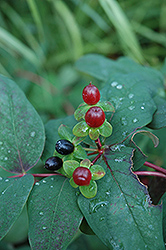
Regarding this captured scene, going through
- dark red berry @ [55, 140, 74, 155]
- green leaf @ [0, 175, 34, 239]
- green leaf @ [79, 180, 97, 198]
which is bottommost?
green leaf @ [0, 175, 34, 239]

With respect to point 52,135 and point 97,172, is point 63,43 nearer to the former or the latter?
point 52,135

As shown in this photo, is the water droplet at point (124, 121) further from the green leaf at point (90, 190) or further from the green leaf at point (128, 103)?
the green leaf at point (90, 190)

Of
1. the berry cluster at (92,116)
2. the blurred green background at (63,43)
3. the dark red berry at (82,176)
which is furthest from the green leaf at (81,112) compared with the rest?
the blurred green background at (63,43)

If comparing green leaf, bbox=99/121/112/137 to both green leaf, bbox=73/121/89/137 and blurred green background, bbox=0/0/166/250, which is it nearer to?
green leaf, bbox=73/121/89/137

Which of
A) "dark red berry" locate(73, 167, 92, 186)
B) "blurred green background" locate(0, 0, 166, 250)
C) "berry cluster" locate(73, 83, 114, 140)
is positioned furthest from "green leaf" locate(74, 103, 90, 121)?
"blurred green background" locate(0, 0, 166, 250)

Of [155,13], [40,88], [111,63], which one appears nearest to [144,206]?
[111,63]

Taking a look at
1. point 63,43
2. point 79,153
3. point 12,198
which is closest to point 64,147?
point 79,153
